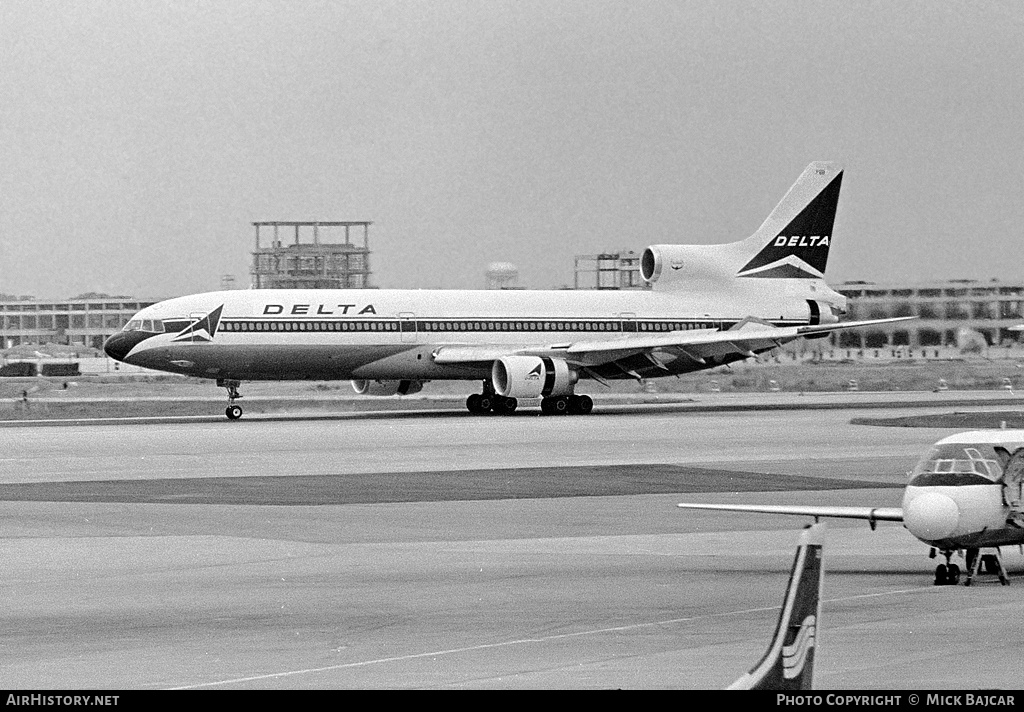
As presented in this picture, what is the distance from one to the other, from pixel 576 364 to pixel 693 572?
125 ft

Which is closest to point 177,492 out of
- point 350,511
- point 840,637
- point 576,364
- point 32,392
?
point 350,511

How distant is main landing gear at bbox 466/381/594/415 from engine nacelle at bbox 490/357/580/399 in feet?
2.56

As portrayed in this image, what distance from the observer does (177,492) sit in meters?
31.5

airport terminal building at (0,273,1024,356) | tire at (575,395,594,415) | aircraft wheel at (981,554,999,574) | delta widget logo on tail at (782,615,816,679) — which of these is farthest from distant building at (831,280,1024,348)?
delta widget logo on tail at (782,615,816,679)

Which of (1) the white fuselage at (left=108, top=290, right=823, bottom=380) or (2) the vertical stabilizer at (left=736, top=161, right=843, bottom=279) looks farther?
(2) the vertical stabilizer at (left=736, top=161, right=843, bottom=279)

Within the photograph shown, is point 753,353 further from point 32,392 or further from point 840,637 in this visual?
point 840,637

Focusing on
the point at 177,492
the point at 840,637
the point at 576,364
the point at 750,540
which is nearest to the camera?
the point at 840,637

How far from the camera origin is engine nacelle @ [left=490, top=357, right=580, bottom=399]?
2216 inches

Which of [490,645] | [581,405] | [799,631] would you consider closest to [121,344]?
[581,405]

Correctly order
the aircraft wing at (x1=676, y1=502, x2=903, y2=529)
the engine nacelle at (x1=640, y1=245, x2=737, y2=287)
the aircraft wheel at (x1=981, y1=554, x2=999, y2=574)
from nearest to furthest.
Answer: the aircraft wing at (x1=676, y1=502, x2=903, y2=529) → the aircraft wheel at (x1=981, y1=554, x2=999, y2=574) → the engine nacelle at (x1=640, y1=245, x2=737, y2=287)

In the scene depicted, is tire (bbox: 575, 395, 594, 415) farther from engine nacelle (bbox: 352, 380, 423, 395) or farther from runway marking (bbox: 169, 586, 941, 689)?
runway marking (bbox: 169, 586, 941, 689)

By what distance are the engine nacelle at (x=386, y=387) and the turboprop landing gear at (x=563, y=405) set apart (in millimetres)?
5732

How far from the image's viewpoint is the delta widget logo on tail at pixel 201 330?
181ft

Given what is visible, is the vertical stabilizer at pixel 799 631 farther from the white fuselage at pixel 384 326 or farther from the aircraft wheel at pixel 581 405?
the aircraft wheel at pixel 581 405
